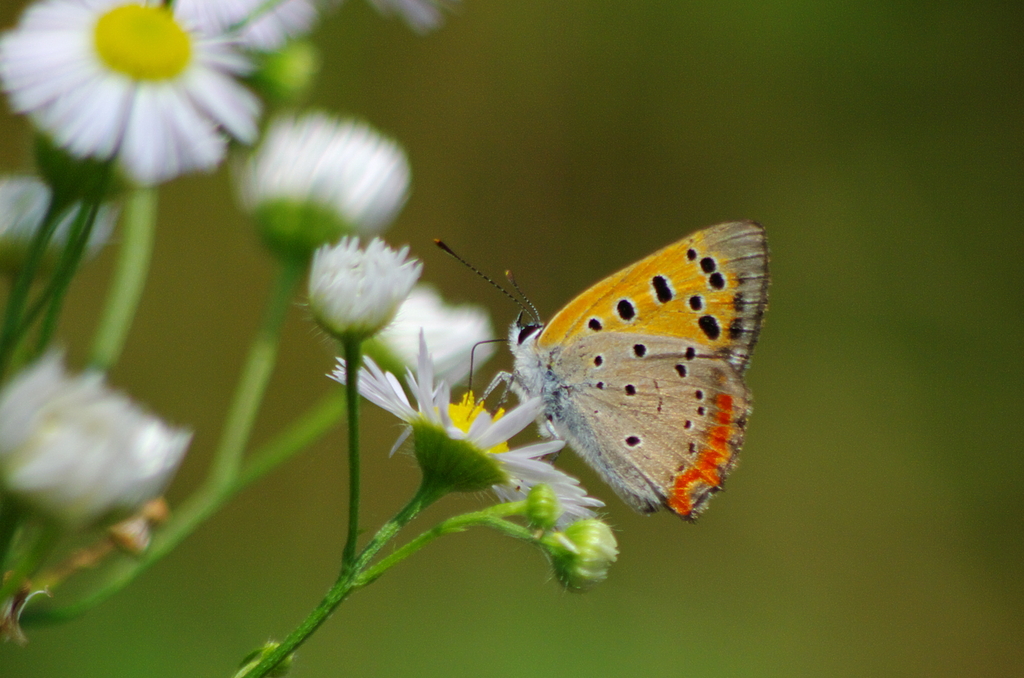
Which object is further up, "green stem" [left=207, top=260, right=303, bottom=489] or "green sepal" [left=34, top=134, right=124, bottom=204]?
"green sepal" [left=34, top=134, right=124, bottom=204]

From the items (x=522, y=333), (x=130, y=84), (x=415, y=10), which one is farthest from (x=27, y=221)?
(x=522, y=333)

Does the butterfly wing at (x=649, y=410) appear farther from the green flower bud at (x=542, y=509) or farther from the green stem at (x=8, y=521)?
the green stem at (x=8, y=521)

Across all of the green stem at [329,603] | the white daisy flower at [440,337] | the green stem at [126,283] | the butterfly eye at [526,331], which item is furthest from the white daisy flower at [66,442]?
the butterfly eye at [526,331]

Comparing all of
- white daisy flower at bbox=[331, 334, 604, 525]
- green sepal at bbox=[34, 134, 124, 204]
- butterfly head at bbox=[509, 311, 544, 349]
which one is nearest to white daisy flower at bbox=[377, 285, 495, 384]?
butterfly head at bbox=[509, 311, 544, 349]

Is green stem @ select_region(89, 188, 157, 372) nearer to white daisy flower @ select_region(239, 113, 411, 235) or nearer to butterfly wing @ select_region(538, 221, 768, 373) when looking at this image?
white daisy flower @ select_region(239, 113, 411, 235)

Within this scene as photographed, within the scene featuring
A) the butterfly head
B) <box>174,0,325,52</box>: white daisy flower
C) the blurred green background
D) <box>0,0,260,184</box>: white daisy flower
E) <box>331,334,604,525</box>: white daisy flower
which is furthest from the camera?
the blurred green background

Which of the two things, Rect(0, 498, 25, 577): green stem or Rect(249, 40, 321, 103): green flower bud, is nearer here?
Rect(0, 498, 25, 577): green stem
